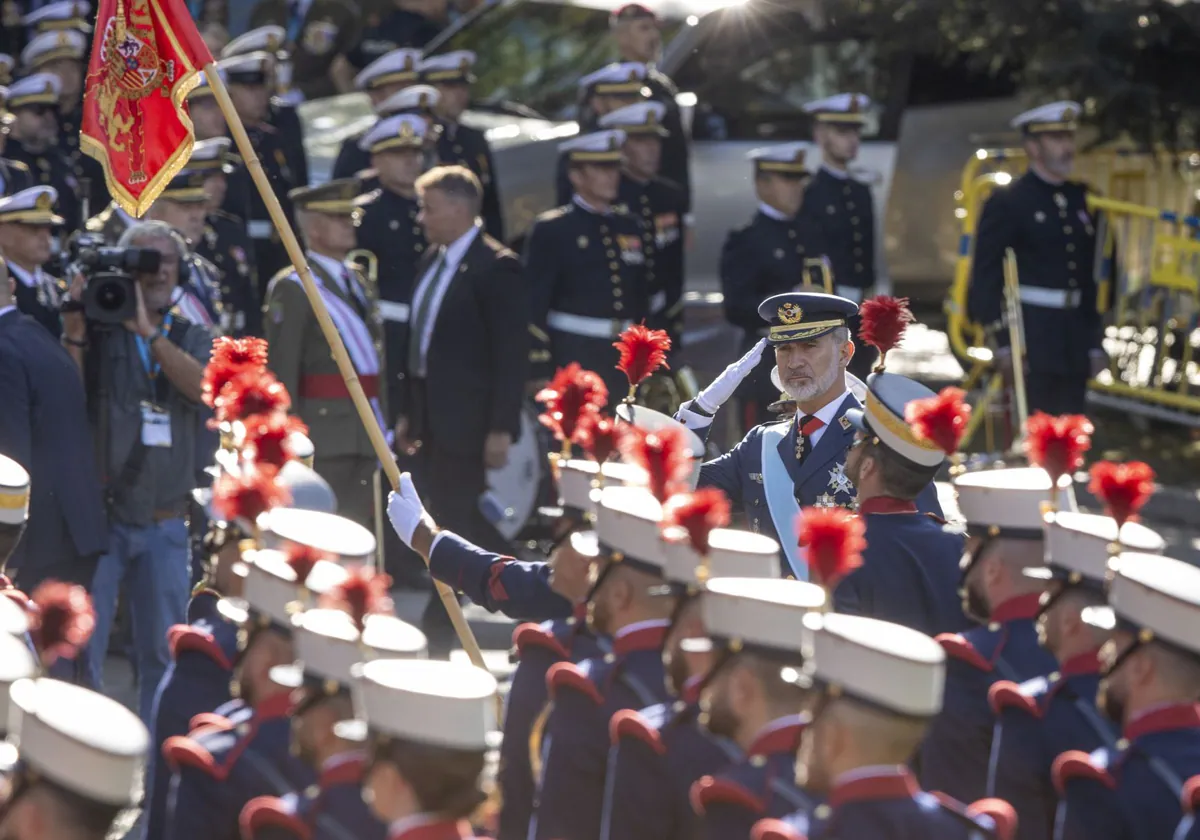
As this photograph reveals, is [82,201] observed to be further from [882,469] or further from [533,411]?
[882,469]

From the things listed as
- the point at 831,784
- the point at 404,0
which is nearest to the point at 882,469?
the point at 831,784

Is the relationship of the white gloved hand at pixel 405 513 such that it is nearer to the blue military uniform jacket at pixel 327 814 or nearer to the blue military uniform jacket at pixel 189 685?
the blue military uniform jacket at pixel 189 685

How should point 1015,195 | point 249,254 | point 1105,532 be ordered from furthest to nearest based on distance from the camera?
point 1015,195
point 249,254
point 1105,532

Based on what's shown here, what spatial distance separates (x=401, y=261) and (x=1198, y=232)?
15.9 feet

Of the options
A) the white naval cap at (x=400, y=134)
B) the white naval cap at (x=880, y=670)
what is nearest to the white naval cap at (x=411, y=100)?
the white naval cap at (x=400, y=134)

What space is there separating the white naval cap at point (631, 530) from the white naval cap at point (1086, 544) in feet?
2.79

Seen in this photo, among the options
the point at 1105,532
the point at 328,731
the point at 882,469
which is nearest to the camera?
the point at 328,731

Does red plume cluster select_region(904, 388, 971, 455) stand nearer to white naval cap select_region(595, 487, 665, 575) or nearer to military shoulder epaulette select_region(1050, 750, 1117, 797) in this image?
white naval cap select_region(595, 487, 665, 575)

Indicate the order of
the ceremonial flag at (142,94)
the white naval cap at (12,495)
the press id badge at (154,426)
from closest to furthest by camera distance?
1. the white naval cap at (12,495)
2. the ceremonial flag at (142,94)
3. the press id badge at (154,426)

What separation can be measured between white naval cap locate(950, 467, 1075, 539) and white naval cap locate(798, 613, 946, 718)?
1228mm

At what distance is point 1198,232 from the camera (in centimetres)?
1228

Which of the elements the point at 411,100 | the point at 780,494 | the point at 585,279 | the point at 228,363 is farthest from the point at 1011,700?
the point at 411,100

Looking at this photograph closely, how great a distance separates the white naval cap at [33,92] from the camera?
11250mm

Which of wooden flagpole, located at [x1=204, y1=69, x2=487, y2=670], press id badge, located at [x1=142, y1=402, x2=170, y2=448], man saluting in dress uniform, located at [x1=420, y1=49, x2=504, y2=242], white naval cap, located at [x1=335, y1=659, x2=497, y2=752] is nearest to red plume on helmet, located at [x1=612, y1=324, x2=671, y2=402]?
wooden flagpole, located at [x1=204, y1=69, x2=487, y2=670]
